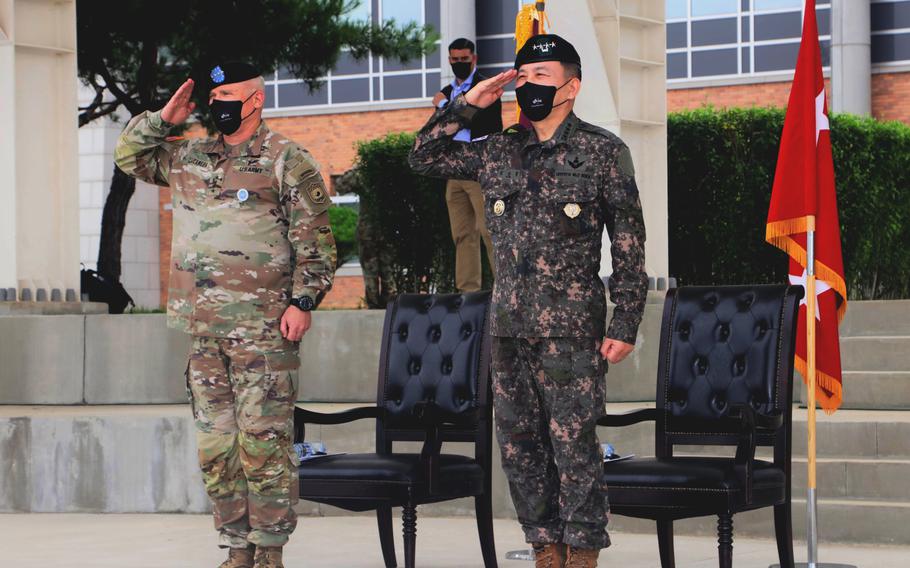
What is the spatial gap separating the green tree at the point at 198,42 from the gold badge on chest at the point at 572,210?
10.1m

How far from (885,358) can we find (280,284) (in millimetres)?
3984

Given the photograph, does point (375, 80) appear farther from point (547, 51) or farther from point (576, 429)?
point (576, 429)

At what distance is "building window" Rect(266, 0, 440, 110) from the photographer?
84.1 ft

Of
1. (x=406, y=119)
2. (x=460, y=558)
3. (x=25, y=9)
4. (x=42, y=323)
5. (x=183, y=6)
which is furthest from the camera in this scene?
(x=406, y=119)

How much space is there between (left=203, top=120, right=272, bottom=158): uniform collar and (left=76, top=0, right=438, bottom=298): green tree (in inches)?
365

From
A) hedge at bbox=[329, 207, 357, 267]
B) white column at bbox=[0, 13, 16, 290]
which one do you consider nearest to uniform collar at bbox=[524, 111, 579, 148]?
white column at bbox=[0, 13, 16, 290]

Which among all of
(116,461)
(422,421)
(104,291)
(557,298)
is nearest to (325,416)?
(422,421)

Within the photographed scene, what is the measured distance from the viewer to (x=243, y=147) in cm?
514

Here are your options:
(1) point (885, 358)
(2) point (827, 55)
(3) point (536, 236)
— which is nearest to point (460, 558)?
(3) point (536, 236)

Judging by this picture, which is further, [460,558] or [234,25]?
[234,25]

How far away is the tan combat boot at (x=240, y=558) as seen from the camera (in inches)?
199

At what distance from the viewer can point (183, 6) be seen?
1463cm

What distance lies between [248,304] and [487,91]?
1.08 meters

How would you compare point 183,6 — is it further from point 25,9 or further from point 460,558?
point 460,558
